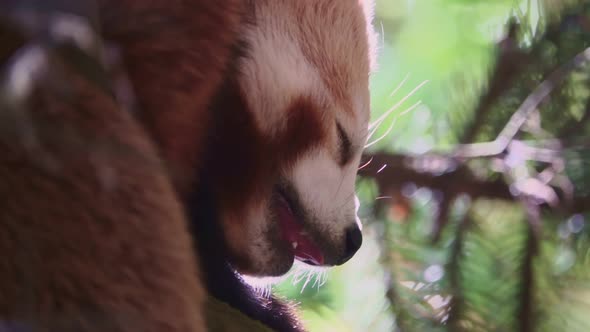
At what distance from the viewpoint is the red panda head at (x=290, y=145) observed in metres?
0.93

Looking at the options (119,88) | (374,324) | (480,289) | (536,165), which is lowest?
(374,324)

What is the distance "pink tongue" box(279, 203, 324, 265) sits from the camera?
3.24ft

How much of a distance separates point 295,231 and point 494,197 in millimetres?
294

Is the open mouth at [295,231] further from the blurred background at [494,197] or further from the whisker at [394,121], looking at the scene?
the whisker at [394,121]

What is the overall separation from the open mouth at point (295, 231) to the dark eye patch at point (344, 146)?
0.09 meters

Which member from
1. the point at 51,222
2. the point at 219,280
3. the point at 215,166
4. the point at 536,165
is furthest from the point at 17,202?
the point at 536,165

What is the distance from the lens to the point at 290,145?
0.96 metres

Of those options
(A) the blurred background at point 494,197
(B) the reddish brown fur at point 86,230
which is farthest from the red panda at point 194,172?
(A) the blurred background at point 494,197

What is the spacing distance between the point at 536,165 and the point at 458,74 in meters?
0.21

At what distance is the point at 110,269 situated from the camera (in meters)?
0.58

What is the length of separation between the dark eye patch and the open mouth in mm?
94

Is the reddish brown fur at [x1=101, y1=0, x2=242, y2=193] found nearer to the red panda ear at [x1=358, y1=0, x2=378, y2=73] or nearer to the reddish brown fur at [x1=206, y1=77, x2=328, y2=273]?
the reddish brown fur at [x1=206, y1=77, x2=328, y2=273]

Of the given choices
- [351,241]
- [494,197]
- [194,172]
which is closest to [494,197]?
[494,197]

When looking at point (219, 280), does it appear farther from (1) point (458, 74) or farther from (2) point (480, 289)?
(1) point (458, 74)
